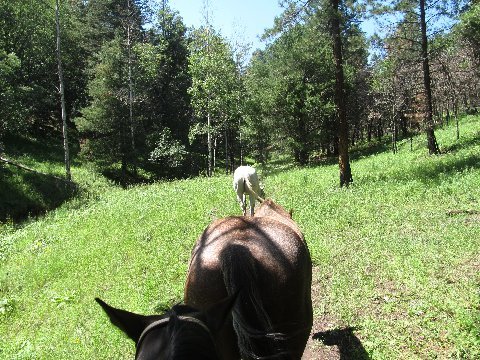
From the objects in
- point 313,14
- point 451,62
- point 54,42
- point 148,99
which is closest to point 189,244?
point 313,14

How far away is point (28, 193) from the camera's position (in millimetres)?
22359

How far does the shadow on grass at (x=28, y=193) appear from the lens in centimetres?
2102

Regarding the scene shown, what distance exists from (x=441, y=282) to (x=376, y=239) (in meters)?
2.44

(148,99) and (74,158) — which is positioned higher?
(148,99)

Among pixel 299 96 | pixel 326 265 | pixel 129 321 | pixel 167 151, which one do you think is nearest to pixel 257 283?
pixel 129 321

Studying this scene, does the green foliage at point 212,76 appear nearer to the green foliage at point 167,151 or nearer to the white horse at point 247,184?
the green foliage at point 167,151

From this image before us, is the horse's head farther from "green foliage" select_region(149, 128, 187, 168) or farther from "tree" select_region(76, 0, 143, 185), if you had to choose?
"green foliage" select_region(149, 128, 187, 168)

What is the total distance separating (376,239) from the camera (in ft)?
29.6

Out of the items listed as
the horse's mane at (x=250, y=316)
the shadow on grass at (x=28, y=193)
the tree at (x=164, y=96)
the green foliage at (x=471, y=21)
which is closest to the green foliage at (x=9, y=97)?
the shadow on grass at (x=28, y=193)

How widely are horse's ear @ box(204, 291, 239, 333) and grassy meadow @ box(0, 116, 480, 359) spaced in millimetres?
4108

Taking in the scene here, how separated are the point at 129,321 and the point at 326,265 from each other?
672 cm

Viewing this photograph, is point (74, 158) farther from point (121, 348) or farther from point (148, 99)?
point (121, 348)

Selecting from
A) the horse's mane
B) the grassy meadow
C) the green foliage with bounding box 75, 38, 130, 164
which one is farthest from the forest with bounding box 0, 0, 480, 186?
the horse's mane

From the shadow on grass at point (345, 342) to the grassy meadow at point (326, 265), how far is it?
59 mm
